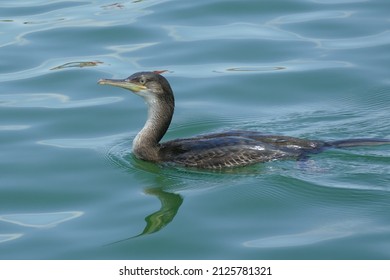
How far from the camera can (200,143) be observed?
11.3m

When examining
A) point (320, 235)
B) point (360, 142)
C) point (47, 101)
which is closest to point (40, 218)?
point (320, 235)

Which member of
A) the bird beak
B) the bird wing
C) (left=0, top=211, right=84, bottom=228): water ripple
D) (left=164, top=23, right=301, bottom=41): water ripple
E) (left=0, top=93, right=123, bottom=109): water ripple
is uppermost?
(left=164, top=23, right=301, bottom=41): water ripple

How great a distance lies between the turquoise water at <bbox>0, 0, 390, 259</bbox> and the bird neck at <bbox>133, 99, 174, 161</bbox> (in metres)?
0.19

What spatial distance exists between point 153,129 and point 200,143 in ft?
2.00

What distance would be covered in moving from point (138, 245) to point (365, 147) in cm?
311

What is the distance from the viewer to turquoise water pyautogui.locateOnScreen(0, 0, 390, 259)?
9.55m

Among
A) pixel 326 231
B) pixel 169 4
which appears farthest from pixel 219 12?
pixel 326 231

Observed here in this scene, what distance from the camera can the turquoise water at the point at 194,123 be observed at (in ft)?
31.3

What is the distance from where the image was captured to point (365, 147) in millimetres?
11352

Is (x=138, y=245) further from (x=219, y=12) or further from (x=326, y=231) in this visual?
(x=219, y=12)

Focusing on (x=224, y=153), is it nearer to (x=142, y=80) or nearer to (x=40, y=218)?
(x=142, y=80)

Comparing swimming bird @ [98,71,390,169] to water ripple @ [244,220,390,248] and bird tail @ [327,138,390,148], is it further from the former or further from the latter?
water ripple @ [244,220,390,248]

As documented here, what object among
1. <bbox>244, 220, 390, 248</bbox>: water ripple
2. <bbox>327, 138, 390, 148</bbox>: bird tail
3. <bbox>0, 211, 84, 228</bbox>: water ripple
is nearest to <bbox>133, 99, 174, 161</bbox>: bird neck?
<bbox>0, 211, 84, 228</bbox>: water ripple

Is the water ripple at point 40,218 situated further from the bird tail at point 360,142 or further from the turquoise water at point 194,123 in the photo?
the bird tail at point 360,142
